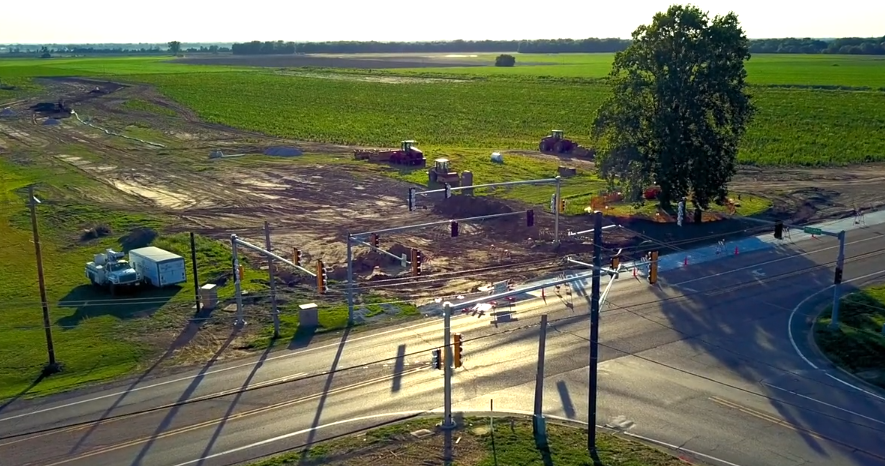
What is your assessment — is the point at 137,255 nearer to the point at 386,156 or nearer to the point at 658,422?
the point at 658,422

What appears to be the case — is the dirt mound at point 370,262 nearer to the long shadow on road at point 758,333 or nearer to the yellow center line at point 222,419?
the long shadow on road at point 758,333

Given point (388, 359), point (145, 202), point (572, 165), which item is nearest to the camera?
point (388, 359)

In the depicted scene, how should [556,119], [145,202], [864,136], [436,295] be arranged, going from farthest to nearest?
1. [556,119]
2. [864,136]
3. [145,202]
4. [436,295]

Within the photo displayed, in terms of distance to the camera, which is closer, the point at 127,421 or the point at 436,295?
the point at 127,421

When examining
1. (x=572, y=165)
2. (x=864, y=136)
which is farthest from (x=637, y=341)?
(x=864, y=136)

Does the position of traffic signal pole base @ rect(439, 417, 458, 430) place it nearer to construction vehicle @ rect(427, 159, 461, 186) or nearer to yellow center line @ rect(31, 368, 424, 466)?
yellow center line @ rect(31, 368, 424, 466)
